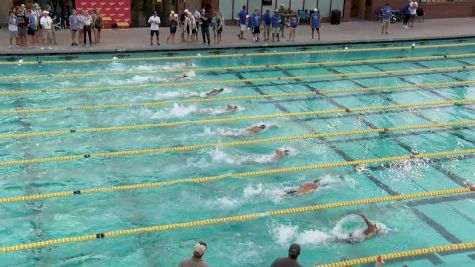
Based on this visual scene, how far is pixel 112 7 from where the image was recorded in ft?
78.3

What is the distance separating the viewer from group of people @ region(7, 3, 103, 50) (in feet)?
62.4

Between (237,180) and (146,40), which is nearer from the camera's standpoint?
(237,180)

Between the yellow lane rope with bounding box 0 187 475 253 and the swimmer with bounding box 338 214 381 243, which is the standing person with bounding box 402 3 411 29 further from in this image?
the swimmer with bounding box 338 214 381 243

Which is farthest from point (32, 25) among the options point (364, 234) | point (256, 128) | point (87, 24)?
point (364, 234)

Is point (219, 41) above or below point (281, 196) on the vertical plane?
above

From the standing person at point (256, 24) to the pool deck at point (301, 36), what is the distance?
1.23 feet

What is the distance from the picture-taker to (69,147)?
475 inches

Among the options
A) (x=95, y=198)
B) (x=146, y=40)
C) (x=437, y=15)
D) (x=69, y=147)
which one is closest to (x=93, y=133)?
(x=69, y=147)

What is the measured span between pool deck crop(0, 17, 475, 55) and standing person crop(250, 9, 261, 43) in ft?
1.23

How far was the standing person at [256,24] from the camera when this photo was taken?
21.7m

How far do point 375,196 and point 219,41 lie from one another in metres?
12.8

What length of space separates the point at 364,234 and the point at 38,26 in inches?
619

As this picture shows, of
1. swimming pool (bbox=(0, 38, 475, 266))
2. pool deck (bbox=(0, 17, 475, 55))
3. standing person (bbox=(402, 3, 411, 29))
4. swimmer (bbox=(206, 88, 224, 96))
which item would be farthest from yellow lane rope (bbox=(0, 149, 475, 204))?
standing person (bbox=(402, 3, 411, 29))

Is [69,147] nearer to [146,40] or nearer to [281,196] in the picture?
[281,196]
